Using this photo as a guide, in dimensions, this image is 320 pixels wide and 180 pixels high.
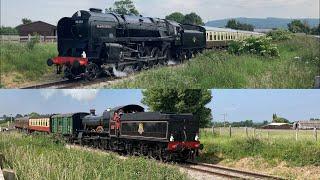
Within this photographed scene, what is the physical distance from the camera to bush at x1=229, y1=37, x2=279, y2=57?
35.7 ft

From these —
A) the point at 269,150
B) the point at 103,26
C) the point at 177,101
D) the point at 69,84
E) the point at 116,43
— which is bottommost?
the point at 269,150

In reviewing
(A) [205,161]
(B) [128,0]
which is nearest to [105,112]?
(A) [205,161]

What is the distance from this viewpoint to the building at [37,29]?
8.95 metres

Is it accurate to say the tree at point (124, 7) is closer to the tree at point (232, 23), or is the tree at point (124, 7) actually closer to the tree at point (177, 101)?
the tree at point (232, 23)

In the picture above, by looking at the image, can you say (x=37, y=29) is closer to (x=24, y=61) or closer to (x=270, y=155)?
(x=24, y=61)

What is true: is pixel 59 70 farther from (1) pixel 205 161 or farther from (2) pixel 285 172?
(1) pixel 205 161

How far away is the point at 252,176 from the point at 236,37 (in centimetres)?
376

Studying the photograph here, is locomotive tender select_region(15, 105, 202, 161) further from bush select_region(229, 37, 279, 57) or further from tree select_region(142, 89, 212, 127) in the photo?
bush select_region(229, 37, 279, 57)

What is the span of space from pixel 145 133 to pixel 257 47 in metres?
7.96

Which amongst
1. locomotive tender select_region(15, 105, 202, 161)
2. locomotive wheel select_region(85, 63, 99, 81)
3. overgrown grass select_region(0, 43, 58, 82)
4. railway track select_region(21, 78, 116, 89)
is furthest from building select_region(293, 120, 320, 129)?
overgrown grass select_region(0, 43, 58, 82)

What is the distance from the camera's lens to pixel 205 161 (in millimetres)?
18016

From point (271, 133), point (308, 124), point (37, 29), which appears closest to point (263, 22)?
point (37, 29)

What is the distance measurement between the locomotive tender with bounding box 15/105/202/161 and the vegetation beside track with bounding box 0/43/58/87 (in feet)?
24.0

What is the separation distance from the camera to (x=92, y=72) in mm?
10047
